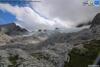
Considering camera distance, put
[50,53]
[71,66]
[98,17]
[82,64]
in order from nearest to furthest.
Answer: [82,64] → [71,66] → [50,53] → [98,17]

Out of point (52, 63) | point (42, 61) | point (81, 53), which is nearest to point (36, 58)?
point (42, 61)

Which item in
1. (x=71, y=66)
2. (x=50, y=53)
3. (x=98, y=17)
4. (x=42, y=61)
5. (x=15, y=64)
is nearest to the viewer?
(x=71, y=66)

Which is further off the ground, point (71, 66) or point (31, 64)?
point (71, 66)

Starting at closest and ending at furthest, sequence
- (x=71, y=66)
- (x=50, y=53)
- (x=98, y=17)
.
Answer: (x=71, y=66), (x=50, y=53), (x=98, y=17)

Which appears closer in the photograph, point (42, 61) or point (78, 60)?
point (78, 60)

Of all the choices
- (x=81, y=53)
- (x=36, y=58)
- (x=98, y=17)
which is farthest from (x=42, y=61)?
(x=98, y=17)

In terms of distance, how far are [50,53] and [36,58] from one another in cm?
854

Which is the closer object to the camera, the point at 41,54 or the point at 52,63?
the point at 52,63

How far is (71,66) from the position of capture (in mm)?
71312

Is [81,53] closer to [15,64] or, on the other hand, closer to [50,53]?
[15,64]

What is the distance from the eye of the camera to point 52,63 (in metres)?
110

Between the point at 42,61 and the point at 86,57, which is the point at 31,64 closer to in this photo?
the point at 42,61

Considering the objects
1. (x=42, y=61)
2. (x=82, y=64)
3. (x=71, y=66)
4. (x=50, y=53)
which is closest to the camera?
(x=82, y=64)

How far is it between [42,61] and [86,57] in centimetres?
5014
